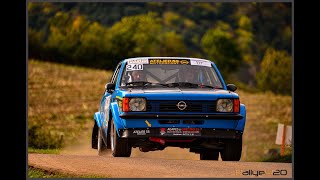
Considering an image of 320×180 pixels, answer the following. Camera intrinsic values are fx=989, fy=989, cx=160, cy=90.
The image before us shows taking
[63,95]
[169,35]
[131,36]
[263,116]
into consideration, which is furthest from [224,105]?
[169,35]

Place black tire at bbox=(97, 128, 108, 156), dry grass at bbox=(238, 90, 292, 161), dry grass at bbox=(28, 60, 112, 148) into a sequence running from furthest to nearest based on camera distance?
dry grass at bbox=(238, 90, 292, 161), dry grass at bbox=(28, 60, 112, 148), black tire at bbox=(97, 128, 108, 156)

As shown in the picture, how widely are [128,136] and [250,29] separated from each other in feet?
168

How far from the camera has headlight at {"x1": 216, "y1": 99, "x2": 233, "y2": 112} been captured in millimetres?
15594

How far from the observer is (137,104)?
15.4 metres

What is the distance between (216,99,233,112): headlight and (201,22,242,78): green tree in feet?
93.3

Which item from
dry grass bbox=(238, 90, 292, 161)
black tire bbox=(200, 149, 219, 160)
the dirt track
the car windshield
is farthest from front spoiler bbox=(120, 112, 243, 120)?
dry grass bbox=(238, 90, 292, 161)

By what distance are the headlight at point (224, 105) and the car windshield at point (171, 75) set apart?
1064mm

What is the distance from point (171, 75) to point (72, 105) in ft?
85.9

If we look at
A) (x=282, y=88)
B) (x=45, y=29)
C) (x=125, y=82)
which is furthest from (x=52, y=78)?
(x=125, y=82)

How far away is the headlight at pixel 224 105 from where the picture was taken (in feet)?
51.2

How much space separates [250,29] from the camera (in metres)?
65.8

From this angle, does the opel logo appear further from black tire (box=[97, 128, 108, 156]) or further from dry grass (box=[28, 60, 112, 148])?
dry grass (box=[28, 60, 112, 148])

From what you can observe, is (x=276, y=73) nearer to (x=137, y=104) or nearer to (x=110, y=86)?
(x=110, y=86)

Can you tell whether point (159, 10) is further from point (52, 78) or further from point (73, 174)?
point (73, 174)
